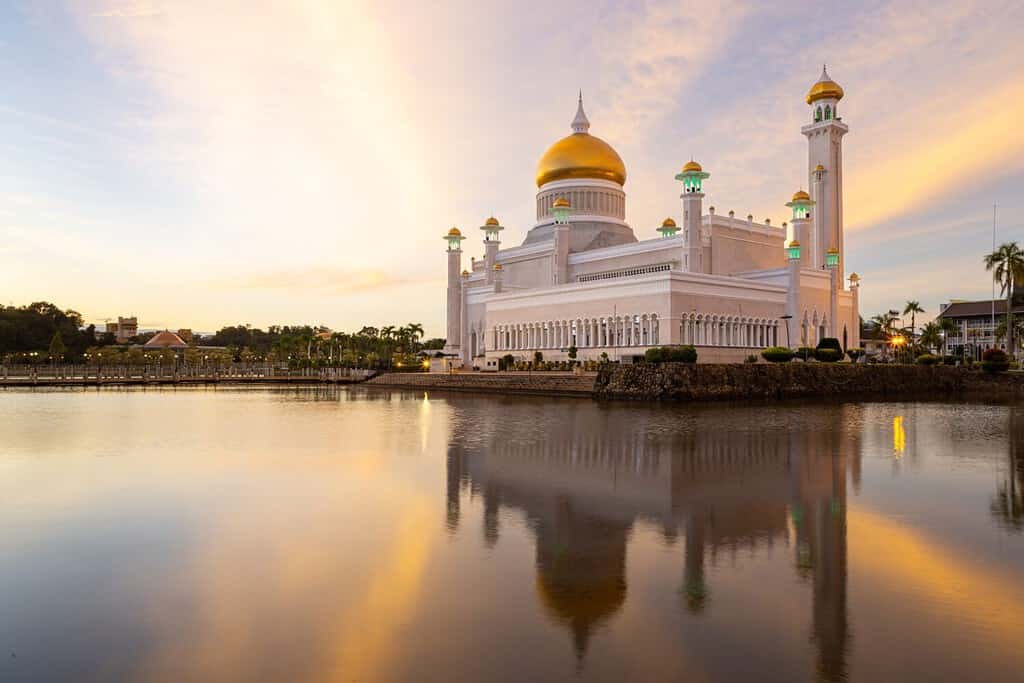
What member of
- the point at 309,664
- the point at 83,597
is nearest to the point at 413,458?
the point at 83,597

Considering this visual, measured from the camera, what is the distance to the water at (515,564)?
208 inches

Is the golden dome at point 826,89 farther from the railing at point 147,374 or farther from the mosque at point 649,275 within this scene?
the railing at point 147,374

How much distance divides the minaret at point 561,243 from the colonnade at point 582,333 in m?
→ 4.63

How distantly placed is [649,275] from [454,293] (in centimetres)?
2327

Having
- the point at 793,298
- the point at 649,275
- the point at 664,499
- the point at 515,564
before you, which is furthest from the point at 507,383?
the point at 515,564

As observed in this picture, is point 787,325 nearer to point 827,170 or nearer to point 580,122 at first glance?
point 827,170

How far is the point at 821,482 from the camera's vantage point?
1216 centimetres

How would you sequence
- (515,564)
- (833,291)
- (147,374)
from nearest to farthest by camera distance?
1. (515,564)
2. (833,291)
3. (147,374)

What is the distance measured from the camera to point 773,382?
37.7 m

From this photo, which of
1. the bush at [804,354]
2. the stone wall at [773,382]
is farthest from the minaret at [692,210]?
the stone wall at [773,382]

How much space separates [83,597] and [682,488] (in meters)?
7.97

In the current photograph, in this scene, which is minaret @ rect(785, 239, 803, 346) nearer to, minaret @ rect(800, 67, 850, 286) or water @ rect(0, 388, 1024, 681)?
minaret @ rect(800, 67, 850, 286)

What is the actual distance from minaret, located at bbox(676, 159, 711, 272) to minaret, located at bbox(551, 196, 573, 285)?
1047cm

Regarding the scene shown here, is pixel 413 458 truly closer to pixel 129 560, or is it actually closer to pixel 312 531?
pixel 312 531
